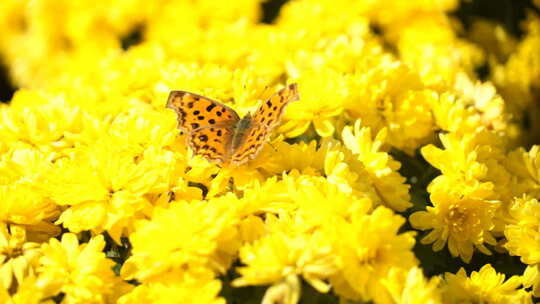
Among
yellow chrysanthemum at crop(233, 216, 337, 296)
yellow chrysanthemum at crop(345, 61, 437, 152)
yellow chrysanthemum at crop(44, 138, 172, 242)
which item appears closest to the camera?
yellow chrysanthemum at crop(233, 216, 337, 296)

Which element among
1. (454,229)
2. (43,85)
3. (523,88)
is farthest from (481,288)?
(43,85)

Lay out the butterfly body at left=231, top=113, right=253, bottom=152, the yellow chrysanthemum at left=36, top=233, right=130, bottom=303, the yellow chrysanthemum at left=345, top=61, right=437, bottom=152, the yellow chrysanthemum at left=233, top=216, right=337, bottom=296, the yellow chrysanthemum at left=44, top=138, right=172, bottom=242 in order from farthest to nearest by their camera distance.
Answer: the yellow chrysanthemum at left=345, top=61, right=437, bottom=152, the butterfly body at left=231, top=113, right=253, bottom=152, the yellow chrysanthemum at left=44, top=138, right=172, bottom=242, the yellow chrysanthemum at left=36, top=233, right=130, bottom=303, the yellow chrysanthemum at left=233, top=216, right=337, bottom=296

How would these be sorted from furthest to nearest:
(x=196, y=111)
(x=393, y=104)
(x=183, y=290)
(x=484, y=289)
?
(x=393, y=104) → (x=196, y=111) → (x=484, y=289) → (x=183, y=290)

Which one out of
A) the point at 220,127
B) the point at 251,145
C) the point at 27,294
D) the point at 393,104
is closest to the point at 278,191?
the point at 251,145

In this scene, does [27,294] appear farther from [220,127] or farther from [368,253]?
[368,253]

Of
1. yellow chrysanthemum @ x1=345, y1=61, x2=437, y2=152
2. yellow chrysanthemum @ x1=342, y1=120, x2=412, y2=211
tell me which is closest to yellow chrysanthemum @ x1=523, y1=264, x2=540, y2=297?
yellow chrysanthemum @ x1=342, y1=120, x2=412, y2=211

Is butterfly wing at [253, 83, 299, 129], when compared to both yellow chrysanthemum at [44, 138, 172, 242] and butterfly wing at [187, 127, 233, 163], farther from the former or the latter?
yellow chrysanthemum at [44, 138, 172, 242]

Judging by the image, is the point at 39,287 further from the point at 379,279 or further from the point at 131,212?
the point at 379,279

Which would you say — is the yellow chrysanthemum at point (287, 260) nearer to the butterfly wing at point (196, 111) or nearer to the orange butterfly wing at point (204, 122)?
the orange butterfly wing at point (204, 122)
